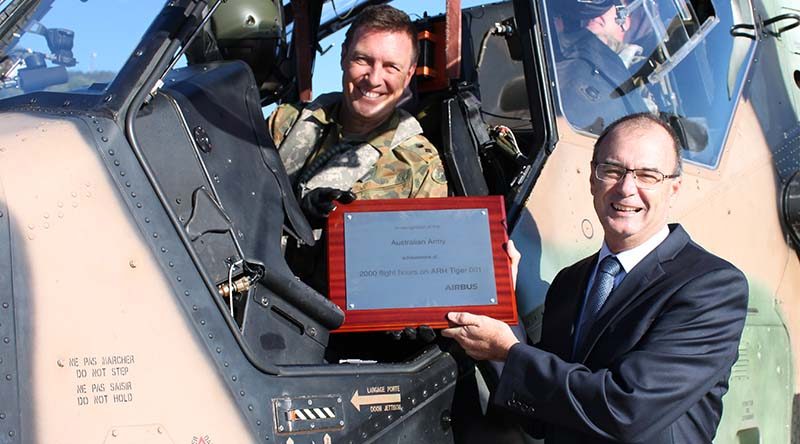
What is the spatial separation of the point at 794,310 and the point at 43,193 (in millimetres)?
3150

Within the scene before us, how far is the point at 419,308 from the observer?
112 inches

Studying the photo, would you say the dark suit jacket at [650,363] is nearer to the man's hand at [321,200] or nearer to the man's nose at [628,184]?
the man's nose at [628,184]

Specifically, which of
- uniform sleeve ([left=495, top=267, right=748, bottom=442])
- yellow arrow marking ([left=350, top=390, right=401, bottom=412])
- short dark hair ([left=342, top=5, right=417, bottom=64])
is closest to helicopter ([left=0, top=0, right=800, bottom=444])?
yellow arrow marking ([left=350, top=390, right=401, bottom=412])

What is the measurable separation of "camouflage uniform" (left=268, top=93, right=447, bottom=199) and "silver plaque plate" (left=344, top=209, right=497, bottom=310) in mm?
379

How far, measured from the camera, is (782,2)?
4.70 meters

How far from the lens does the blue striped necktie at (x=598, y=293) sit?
8.91 ft

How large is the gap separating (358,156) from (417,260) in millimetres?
614

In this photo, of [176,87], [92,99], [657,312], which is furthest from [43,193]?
[657,312]

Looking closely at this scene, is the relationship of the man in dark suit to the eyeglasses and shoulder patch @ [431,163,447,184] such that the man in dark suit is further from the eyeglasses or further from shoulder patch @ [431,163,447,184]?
shoulder patch @ [431,163,447,184]

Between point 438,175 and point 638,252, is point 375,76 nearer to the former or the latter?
point 438,175

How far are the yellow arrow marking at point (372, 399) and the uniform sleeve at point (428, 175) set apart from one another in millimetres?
781

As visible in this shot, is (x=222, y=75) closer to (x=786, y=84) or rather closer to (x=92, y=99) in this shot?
(x=92, y=99)

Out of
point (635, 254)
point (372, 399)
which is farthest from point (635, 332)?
point (372, 399)

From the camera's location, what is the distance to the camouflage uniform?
333 centimetres
